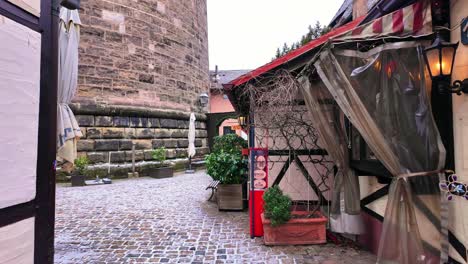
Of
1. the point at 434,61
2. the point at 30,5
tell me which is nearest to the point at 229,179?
the point at 434,61

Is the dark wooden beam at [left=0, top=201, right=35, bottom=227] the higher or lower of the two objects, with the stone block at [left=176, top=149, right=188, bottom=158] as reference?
higher

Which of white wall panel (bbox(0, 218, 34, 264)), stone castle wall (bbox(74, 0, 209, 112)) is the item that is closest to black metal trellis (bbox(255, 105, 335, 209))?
white wall panel (bbox(0, 218, 34, 264))

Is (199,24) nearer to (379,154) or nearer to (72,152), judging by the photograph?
(72,152)

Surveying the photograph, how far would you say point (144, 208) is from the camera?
5.73 m

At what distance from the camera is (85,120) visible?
9305 millimetres

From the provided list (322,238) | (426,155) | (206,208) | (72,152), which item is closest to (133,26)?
(206,208)

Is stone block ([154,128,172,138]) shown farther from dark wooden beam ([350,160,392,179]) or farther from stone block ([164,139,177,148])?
dark wooden beam ([350,160,392,179])

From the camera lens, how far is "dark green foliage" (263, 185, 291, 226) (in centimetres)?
355

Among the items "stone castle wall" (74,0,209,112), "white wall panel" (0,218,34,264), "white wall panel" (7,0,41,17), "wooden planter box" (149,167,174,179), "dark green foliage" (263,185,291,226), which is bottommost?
"wooden planter box" (149,167,174,179)

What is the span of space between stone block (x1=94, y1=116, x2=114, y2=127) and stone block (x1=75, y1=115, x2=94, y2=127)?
0.13 metres

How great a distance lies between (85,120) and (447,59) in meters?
9.82

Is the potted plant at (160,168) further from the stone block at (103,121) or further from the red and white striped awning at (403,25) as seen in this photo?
the red and white striped awning at (403,25)

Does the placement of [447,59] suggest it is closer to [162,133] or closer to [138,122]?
[138,122]

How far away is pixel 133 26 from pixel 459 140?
35.7 ft
